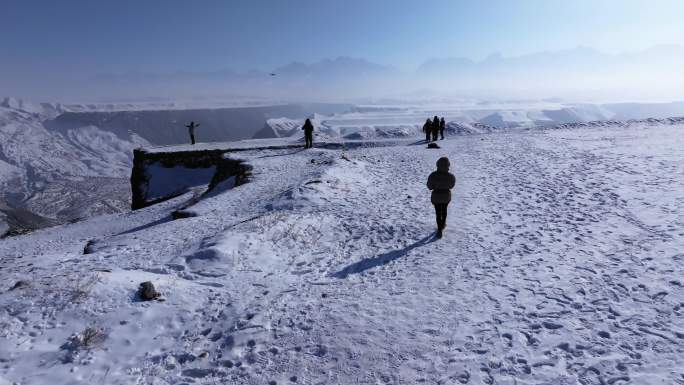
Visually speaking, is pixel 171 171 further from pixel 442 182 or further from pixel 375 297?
pixel 375 297

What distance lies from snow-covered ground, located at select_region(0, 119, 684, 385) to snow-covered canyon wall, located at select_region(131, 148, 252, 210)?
22.4 metres

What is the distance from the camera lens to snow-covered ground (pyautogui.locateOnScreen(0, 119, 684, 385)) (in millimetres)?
7074

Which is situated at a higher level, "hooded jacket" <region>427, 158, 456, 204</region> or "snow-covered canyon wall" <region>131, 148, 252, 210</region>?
"hooded jacket" <region>427, 158, 456, 204</region>

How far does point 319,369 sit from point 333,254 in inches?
243

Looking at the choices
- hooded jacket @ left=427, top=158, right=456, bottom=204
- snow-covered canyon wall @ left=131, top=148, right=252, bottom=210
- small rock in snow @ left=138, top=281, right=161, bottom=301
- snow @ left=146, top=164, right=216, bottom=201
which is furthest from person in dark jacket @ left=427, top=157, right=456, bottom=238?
snow @ left=146, top=164, right=216, bottom=201

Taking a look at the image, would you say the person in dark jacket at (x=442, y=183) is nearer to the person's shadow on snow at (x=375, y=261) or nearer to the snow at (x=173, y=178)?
the person's shadow on snow at (x=375, y=261)

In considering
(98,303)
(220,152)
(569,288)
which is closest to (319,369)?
(98,303)

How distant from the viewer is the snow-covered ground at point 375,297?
7.07 meters

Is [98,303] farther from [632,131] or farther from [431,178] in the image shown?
[632,131]

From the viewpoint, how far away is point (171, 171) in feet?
140

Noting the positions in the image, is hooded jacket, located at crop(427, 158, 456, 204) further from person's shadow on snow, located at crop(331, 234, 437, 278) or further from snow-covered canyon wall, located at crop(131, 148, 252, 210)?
snow-covered canyon wall, located at crop(131, 148, 252, 210)

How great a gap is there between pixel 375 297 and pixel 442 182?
17.5 feet

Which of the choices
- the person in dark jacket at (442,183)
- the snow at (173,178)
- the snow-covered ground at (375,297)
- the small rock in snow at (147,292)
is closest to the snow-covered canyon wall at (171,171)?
the snow at (173,178)

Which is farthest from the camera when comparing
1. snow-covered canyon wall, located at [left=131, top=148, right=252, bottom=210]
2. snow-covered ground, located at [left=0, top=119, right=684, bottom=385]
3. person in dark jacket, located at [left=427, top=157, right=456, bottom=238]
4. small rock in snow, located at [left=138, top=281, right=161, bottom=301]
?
snow-covered canyon wall, located at [left=131, top=148, right=252, bottom=210]
